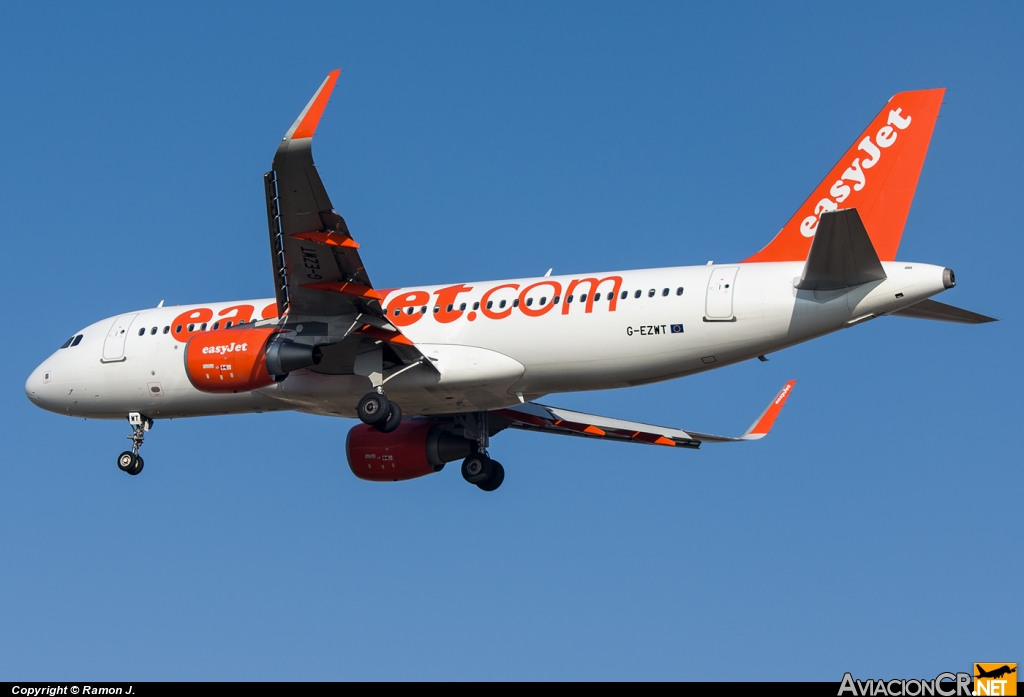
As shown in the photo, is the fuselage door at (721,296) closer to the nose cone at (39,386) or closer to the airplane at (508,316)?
the airplane at (508,316)

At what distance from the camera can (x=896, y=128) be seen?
25.0 m

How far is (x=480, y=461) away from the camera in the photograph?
3053 cm

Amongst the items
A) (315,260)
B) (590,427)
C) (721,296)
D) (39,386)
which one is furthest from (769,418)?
(39,386)

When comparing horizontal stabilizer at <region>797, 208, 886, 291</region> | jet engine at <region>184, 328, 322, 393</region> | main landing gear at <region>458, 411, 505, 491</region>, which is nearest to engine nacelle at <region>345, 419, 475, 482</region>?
main landing gear at <region>458, 411, 505, 491</region>

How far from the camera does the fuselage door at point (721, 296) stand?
2472 cm

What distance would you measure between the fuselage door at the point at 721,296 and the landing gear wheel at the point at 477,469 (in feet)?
25.2

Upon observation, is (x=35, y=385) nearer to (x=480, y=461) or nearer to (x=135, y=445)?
(x=135, y=445)

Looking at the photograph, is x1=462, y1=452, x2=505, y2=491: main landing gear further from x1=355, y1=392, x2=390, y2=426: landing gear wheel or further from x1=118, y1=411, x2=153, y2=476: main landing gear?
x1=118, y1=411, x2=153, y2=476: main landing gear

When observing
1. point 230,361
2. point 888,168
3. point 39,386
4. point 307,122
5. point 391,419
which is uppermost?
point 888,168

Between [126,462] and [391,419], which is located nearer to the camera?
[391,419]

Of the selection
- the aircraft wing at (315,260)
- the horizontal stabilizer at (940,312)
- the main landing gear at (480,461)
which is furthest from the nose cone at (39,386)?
the horizontal stabilizer at (940,312)

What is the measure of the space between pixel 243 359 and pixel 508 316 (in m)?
5.08

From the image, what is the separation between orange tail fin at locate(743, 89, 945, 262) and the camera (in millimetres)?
24734

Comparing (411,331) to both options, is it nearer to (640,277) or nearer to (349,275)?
(349,275)
